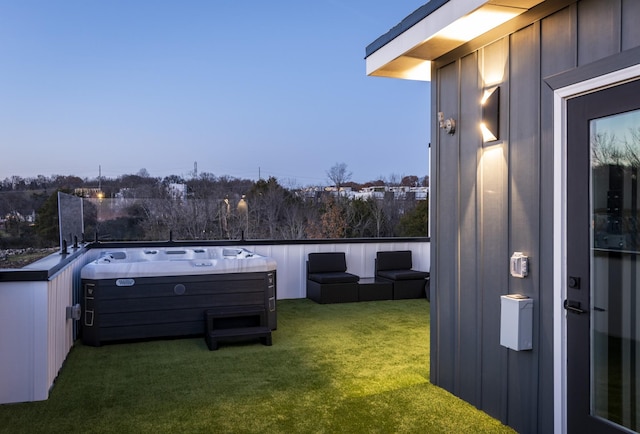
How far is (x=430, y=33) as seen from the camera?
2908 millimetres

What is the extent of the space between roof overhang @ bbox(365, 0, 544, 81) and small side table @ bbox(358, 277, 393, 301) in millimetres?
3736

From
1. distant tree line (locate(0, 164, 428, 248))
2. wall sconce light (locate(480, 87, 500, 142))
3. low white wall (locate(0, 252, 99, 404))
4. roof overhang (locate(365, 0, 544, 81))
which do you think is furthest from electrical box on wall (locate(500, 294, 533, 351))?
distant tree line (locate(0, 164, 428, 248))

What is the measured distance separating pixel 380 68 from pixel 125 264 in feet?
9.84

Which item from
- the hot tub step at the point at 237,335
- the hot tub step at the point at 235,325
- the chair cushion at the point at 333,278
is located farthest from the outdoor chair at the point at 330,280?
the hot tub step at the point at 237,335

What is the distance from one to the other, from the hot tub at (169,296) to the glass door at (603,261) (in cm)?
312

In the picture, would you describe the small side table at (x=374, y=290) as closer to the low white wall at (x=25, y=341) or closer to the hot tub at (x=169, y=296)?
the hot tub at (x=169, y=296)

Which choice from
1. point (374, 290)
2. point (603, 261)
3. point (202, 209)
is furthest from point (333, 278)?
point (603, 261)

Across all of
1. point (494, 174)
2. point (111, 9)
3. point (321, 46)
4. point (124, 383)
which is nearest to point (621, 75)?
point (494, 174)

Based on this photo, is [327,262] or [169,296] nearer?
[169,296]

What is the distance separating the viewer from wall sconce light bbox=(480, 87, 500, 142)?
9.39 ft

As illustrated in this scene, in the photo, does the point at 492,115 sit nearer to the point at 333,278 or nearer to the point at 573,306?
the point at 573,306

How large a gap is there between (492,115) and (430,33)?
60cm

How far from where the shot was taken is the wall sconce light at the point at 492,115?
286cm

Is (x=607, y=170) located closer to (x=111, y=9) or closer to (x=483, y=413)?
(x=483, y=413)
